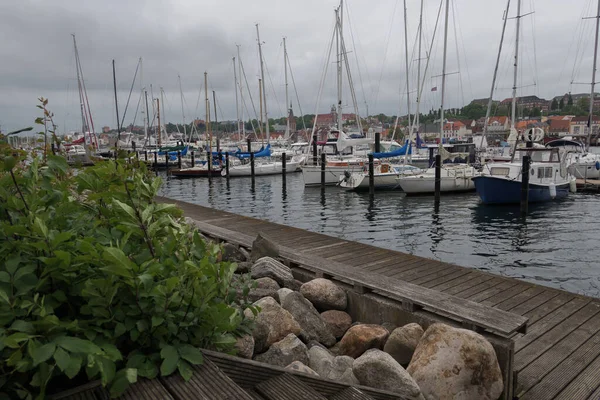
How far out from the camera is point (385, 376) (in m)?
3.65

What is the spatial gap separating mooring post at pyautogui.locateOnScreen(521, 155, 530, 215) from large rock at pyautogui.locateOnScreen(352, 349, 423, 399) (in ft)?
59.4

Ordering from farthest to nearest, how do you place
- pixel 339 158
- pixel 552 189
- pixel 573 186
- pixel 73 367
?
pixel 339 158
pixel 573 186
pixel 552 189
pixel 73 367

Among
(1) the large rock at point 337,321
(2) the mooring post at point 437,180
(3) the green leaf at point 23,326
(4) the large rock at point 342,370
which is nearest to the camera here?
(3) the green leaf at point 23,326

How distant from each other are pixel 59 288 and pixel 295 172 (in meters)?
43.4

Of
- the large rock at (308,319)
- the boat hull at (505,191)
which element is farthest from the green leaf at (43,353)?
the boat hull at (505,191)

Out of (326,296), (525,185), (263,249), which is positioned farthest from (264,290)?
(525,185)

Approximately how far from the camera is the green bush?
71.6 inches

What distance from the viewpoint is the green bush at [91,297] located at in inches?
71.6

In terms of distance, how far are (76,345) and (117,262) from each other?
1.27ft

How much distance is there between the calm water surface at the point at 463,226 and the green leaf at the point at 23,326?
416 inches

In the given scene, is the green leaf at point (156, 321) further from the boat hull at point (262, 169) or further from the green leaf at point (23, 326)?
the boat hull at point (262, 169)

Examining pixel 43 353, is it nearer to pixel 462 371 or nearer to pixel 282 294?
pixel 462 371

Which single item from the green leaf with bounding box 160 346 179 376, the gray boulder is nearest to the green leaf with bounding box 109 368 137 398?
the green leaf with bounding box 160 346 179 376

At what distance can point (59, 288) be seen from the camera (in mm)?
2219
